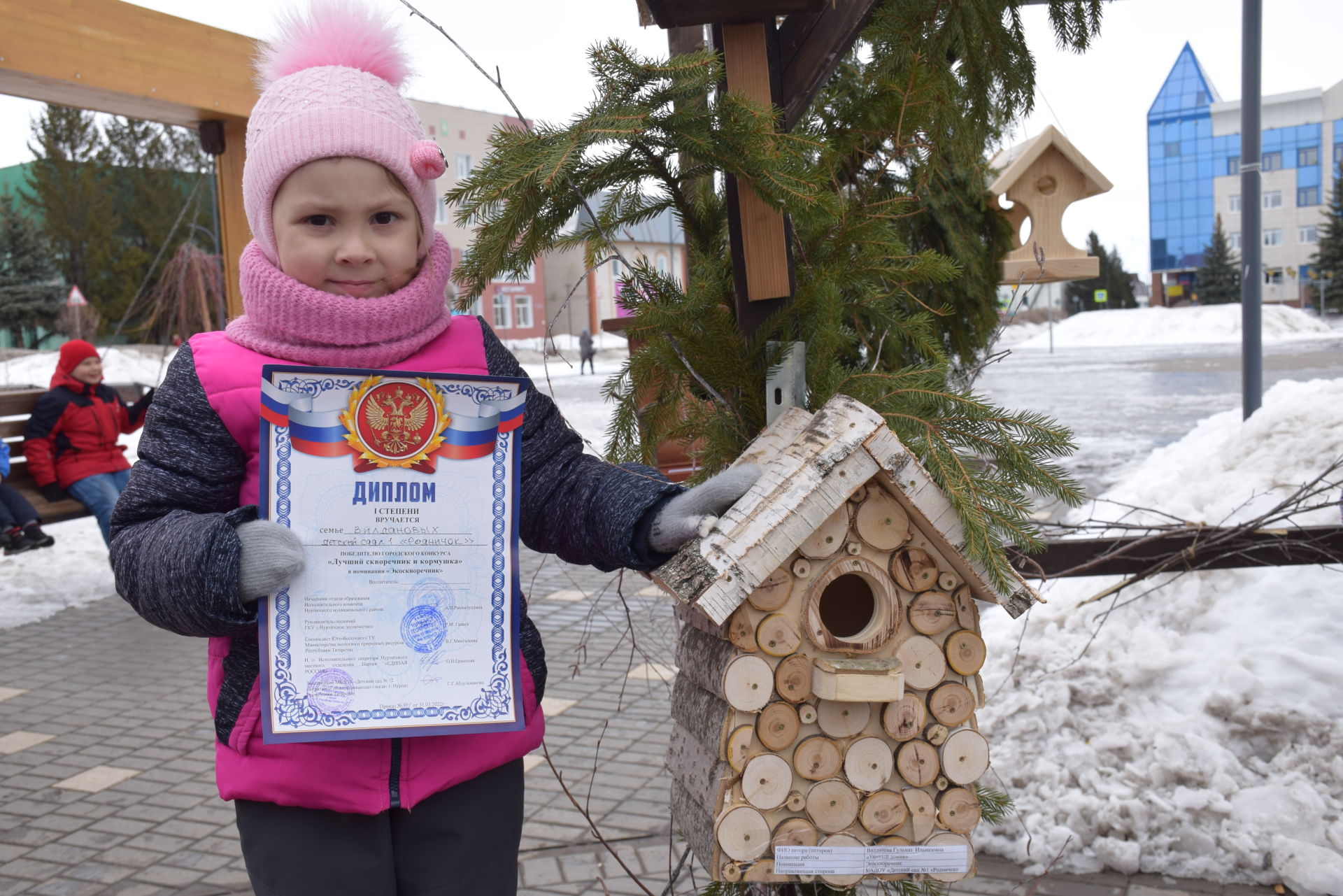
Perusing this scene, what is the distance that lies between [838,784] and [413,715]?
75 cm

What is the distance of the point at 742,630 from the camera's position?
175cm

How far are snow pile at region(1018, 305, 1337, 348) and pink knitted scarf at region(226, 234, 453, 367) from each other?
39.3 m

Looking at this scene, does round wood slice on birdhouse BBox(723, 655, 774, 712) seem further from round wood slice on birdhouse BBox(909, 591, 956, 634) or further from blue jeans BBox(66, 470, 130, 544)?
blue jeans BBox(66, 470, 130, 544)

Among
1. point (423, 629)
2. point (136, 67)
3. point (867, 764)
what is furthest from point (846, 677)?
point (136, 67)

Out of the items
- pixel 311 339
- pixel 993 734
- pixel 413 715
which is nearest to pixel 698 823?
pixel 413 715

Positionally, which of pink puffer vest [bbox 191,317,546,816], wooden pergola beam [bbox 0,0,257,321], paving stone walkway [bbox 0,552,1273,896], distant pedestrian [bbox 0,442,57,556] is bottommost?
paving stone walkway [bbox 0,552,1273,896]

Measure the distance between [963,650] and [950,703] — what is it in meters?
0.10

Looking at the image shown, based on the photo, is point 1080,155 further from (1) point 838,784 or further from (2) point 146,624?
(2) point 146,624

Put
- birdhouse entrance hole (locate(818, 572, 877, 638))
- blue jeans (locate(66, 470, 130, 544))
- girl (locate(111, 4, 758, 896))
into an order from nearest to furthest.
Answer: girl (locate(111, 4, 758, 896))
birdhouse entrance hole (locate(818, 572, 877, 638))
blue jeans (locate(66, 470, 130, 544))

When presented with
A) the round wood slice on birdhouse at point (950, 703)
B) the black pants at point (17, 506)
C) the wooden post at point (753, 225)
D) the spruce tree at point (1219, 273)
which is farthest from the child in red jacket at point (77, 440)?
the spruce tree at point (1219, 273)

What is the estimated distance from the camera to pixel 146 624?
21.3 ft

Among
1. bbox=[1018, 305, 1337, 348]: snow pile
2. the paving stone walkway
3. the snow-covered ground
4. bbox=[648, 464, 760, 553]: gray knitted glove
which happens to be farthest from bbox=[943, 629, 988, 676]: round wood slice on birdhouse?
bbox=[1018, 305, 1337, 348]: snow pile

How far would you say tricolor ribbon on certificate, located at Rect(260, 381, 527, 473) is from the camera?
1477 mm

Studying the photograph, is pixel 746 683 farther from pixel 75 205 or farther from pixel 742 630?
pixel 75 205
